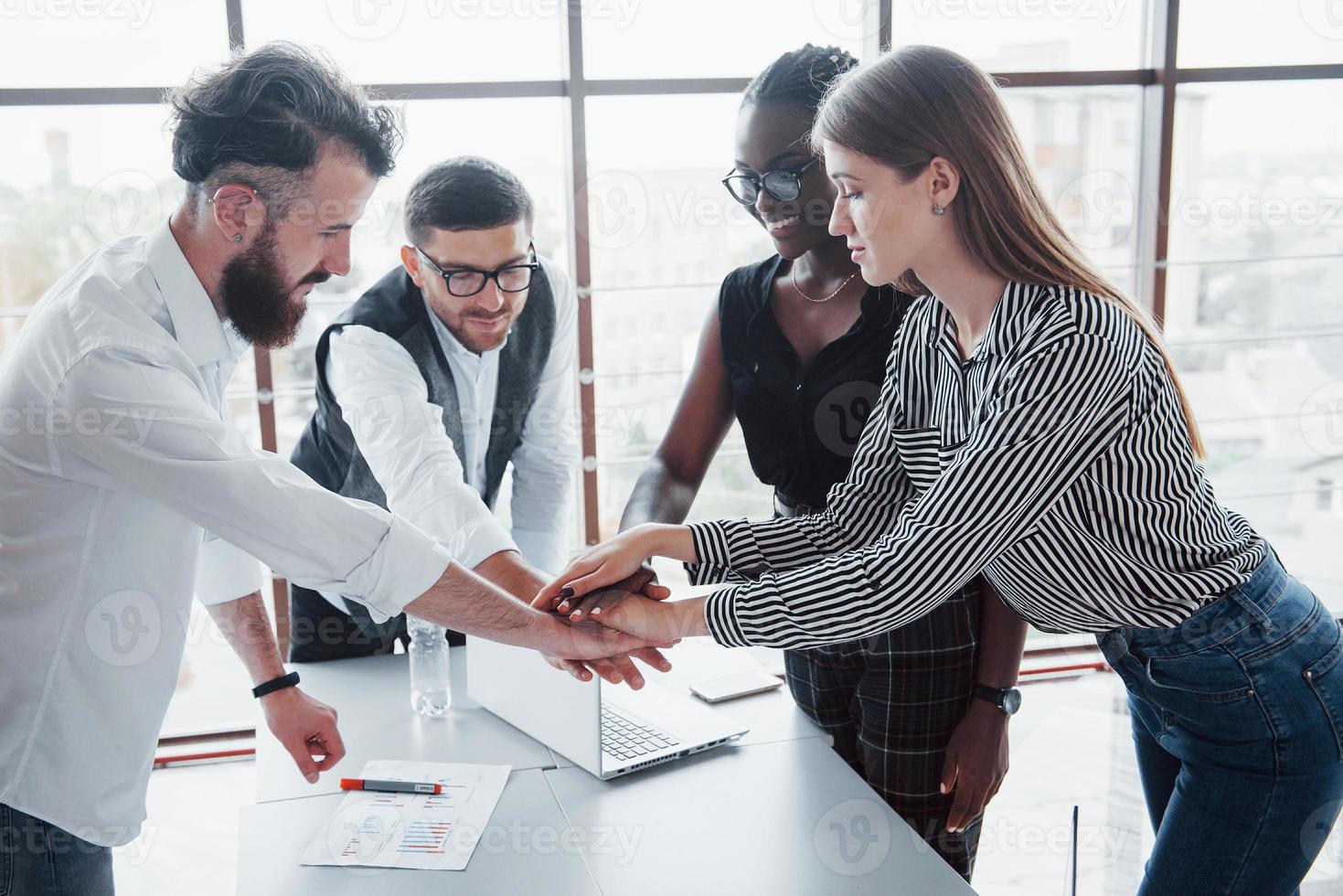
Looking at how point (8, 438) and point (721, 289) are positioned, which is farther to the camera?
point (721, 289)

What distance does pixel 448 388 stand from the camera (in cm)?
224

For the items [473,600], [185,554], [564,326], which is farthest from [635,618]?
[564,326]

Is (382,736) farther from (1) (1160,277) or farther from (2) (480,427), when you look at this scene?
(1) (1160,277)

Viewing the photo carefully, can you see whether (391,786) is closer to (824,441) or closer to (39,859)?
(39,859)

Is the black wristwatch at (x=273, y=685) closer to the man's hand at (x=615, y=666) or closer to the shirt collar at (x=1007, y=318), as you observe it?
the man's hand at (x=615, y=666)

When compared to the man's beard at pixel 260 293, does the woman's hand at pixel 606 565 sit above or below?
below

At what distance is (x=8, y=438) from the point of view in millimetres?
1288

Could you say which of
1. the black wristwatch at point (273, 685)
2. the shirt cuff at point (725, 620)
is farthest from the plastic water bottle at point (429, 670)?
the shirt cuff at point (725, 620)

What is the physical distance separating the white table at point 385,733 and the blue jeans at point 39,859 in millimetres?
233

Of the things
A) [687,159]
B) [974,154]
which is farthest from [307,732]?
[687,159]

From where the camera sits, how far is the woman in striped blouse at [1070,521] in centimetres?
128

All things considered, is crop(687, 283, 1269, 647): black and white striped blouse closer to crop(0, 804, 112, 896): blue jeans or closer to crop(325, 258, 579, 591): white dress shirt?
crop(325, 258, 579, 591): white dress shirt

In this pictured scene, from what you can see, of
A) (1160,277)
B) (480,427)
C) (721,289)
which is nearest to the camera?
(721,289)

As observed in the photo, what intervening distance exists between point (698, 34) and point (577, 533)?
5.49 feet
